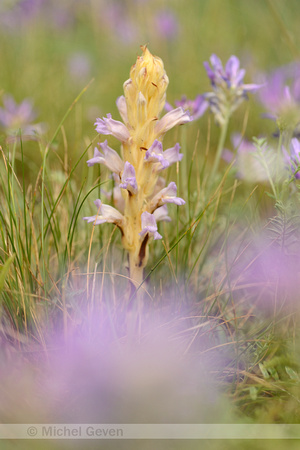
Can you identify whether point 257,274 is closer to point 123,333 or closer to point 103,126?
point 123,333

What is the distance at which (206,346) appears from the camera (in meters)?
1.06

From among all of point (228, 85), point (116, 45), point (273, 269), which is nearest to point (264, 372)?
point (273, 269)

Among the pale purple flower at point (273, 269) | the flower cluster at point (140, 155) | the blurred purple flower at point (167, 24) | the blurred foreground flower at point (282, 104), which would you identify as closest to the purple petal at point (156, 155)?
the flower cluster at point (140, 155)

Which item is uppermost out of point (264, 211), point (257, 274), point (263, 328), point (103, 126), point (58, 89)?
point (58, 89)

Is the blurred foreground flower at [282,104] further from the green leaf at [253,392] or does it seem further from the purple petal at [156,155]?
the green leaf at [253,392]

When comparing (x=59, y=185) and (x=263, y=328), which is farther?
(x=59, y=185)

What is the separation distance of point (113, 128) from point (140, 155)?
84 mm

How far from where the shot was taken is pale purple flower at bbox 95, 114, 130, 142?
0.98 m

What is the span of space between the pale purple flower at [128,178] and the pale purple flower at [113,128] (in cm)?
7

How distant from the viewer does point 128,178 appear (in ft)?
3.15

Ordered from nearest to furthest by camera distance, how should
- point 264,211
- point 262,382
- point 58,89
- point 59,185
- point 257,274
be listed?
point 262,382, point 257,274, point 264,211, point 59,185, point 58,89

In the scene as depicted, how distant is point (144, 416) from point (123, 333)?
0.91ft

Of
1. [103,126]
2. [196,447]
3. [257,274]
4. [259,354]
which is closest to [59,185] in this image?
[103,126]

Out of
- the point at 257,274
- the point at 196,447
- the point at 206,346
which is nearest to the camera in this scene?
the point at 196,447
